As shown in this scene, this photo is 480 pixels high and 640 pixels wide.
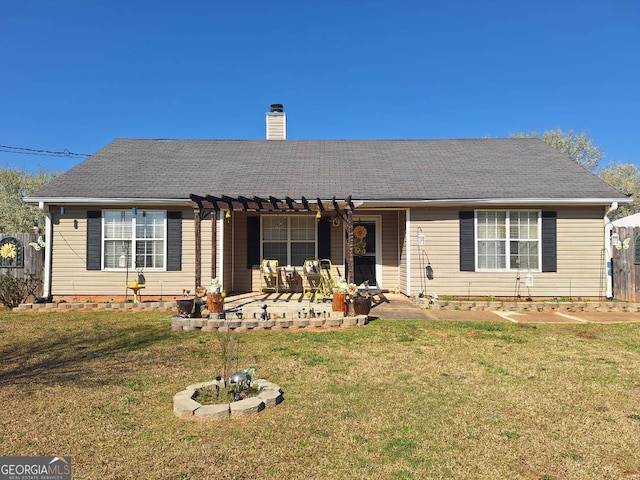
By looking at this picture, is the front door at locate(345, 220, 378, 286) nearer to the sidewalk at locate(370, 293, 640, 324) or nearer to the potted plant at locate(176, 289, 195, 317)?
the sidewalk at locate(370, 293, 640, 324)

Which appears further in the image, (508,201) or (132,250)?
(132,250)

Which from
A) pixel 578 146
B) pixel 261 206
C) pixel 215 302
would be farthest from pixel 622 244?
pixel 578 146

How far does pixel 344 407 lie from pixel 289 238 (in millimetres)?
8010

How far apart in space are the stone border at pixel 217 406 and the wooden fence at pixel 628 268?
1007 cm

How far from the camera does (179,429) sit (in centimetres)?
331

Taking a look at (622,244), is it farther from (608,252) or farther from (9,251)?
(9,251)

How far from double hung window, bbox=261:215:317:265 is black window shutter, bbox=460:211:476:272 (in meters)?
3.87

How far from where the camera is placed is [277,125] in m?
15.9

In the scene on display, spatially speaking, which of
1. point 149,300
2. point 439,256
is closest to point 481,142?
point 439,256

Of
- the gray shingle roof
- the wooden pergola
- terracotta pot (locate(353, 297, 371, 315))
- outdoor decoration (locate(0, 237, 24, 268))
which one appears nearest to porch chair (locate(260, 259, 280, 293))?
the gray shingle roof

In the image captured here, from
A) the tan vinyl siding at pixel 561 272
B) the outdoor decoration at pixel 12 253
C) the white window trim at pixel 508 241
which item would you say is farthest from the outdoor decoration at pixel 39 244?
the white window trim at pixel 508 241

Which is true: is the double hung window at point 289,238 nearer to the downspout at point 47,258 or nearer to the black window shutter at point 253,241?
the black window shutter at point 253,241

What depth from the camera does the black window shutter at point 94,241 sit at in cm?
1027

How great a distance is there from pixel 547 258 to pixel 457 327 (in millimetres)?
4340
